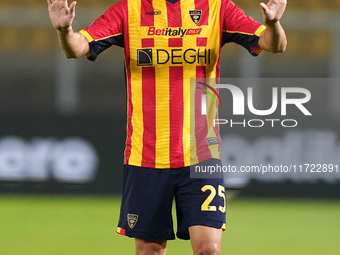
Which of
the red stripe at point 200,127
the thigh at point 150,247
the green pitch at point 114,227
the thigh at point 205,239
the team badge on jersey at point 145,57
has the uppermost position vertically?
the team badge on jersey at point 145,57

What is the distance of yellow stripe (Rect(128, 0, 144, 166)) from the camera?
8.45ft

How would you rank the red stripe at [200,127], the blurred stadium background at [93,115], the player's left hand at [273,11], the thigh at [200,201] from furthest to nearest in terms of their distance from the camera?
the blurred stadium background at [93,115] < the red stripe at [200,127] < the thigh at [200,201] < the player's left hand at [273,11]

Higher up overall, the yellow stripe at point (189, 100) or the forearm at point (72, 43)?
the forearm at point (72, 43)

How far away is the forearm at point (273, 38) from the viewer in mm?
2344

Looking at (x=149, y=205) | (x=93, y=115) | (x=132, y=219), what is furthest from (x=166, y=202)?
(x=93, y=115)

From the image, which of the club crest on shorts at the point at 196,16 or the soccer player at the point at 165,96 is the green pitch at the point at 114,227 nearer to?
the soccer player at the point at 165,96

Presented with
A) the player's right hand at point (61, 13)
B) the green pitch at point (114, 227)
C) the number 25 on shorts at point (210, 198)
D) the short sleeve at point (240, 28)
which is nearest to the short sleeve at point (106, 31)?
the player's right hand at point (61, 13)

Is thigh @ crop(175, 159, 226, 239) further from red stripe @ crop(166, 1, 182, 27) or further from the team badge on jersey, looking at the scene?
red stripe @ crop(166, 1, 182, 27)

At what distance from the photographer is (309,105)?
5.57 m

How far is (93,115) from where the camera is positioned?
560cm

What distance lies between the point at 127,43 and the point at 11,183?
11.5 feet

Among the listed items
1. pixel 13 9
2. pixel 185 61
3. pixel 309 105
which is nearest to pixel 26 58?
pixel 13 9

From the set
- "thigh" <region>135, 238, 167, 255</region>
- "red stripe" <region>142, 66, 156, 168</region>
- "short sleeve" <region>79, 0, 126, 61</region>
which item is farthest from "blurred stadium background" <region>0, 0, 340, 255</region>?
"short sleeve" <region>79, 0, 126, 61</region>

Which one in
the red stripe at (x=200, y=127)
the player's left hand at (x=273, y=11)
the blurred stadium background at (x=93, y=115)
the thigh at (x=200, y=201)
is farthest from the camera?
the blurred stadium background at (x=93, y=115)
